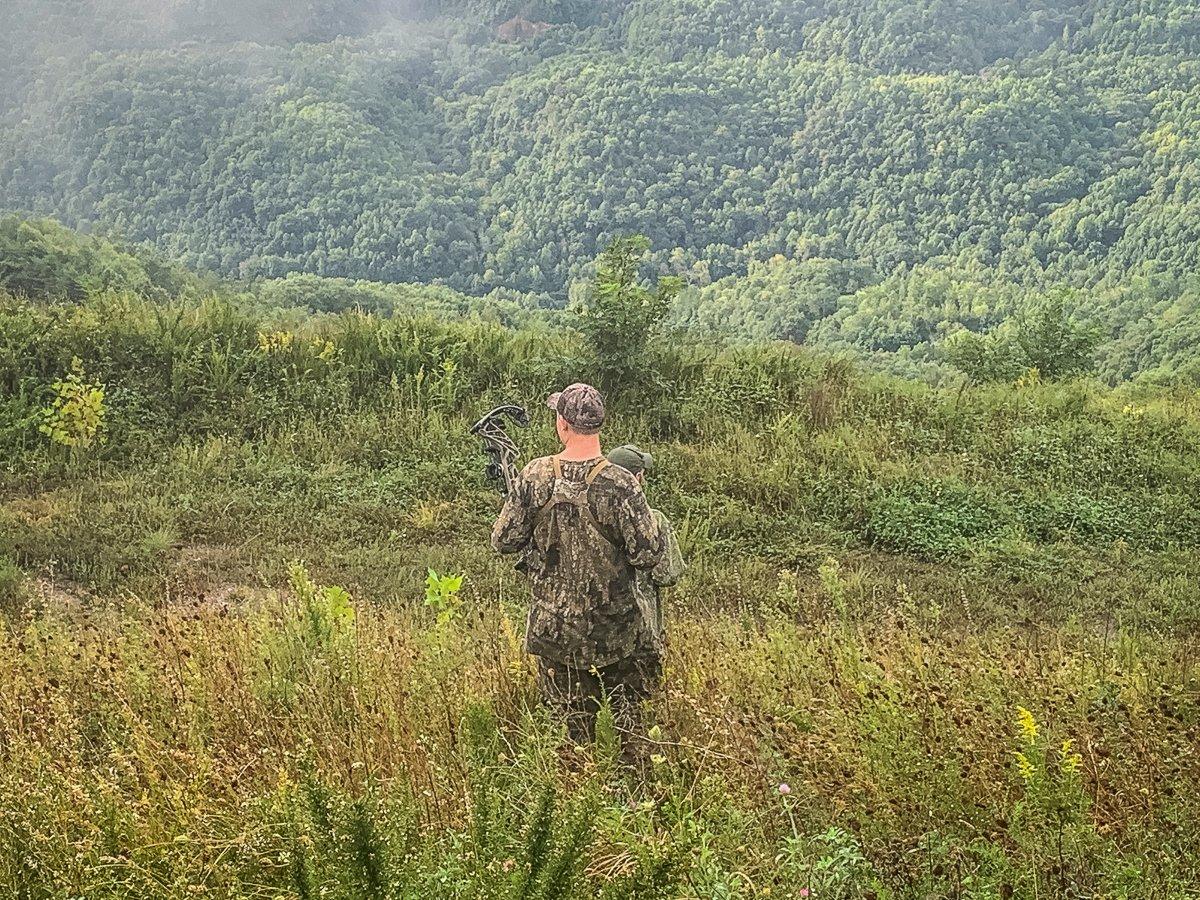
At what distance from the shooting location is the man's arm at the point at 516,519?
3.60 m

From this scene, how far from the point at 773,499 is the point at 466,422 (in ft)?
10.5

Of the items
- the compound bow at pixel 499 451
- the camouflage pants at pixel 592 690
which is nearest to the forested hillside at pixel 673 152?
the compound bow at pixel 499 451

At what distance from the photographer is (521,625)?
5.61 m

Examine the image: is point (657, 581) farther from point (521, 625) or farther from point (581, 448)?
point (521, 625)

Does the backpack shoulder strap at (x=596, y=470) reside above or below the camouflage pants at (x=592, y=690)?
above

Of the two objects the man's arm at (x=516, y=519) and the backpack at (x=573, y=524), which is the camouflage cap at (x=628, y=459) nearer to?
the backpack at (x=573, y=524)

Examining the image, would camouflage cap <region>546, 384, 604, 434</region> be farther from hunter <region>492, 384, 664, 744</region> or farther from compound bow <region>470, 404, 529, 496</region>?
compound bow <region>470, 404, 529, 496</region>

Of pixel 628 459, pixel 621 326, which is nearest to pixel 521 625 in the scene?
pixel 628 459

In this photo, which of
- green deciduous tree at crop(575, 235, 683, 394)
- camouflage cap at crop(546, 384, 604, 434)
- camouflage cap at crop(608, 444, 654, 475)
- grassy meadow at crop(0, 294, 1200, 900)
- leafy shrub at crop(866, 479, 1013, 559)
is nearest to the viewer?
grassy meadow at crop(0, 294, 1200, 900)

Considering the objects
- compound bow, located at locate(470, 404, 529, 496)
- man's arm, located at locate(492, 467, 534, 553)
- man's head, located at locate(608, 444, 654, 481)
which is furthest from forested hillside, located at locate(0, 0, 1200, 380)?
man's arm, located at locate(492, 467, 534, 553)

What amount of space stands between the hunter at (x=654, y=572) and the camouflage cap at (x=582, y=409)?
204 mm

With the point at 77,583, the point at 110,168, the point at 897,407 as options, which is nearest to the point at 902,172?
the point at 110,168

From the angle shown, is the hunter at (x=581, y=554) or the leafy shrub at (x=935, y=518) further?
the leafy shrub at (x=935, y=518)

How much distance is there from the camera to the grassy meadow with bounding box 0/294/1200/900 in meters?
2.28
